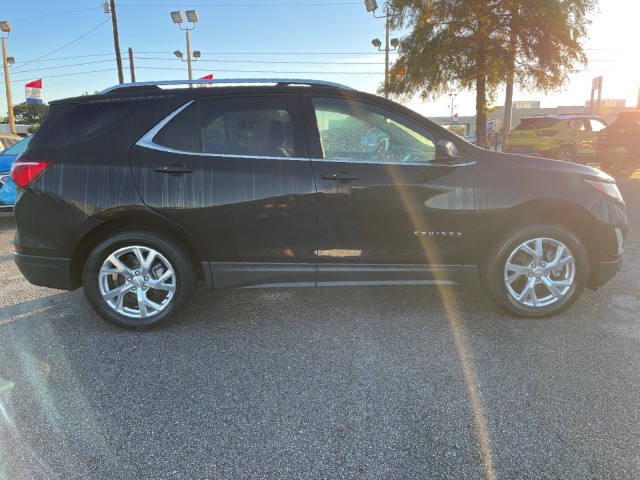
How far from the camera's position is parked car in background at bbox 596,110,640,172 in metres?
12.8

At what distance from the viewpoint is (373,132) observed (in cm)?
358

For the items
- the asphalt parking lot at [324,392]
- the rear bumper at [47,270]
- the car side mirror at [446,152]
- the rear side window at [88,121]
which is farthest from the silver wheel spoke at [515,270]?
the rear bumper at [47,270]

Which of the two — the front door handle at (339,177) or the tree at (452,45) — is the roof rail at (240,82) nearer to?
the front door handle at (339,177)

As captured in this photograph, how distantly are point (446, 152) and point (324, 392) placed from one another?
6.40 feet

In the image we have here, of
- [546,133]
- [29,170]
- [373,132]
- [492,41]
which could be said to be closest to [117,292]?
[29,170]

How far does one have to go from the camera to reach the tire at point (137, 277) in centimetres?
350

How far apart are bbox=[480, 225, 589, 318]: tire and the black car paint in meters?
0.13

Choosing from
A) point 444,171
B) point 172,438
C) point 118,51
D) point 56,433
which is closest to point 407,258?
point 444,171

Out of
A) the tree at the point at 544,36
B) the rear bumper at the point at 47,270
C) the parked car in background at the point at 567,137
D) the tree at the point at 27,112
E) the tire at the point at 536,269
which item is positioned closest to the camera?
the rear bumper at the point at 47,270

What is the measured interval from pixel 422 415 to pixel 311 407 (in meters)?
0.61

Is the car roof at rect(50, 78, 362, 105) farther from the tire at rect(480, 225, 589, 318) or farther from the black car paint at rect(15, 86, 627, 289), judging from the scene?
the tire at rect(480, 225, 589, 318)

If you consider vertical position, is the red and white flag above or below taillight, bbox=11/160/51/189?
above

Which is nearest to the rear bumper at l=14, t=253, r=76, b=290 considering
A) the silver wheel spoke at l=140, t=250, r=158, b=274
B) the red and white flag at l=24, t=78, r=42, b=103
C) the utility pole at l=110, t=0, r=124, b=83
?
the silver wheel spoke at l=140, t=250, r=158, b=274

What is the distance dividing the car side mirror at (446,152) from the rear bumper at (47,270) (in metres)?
2.91
